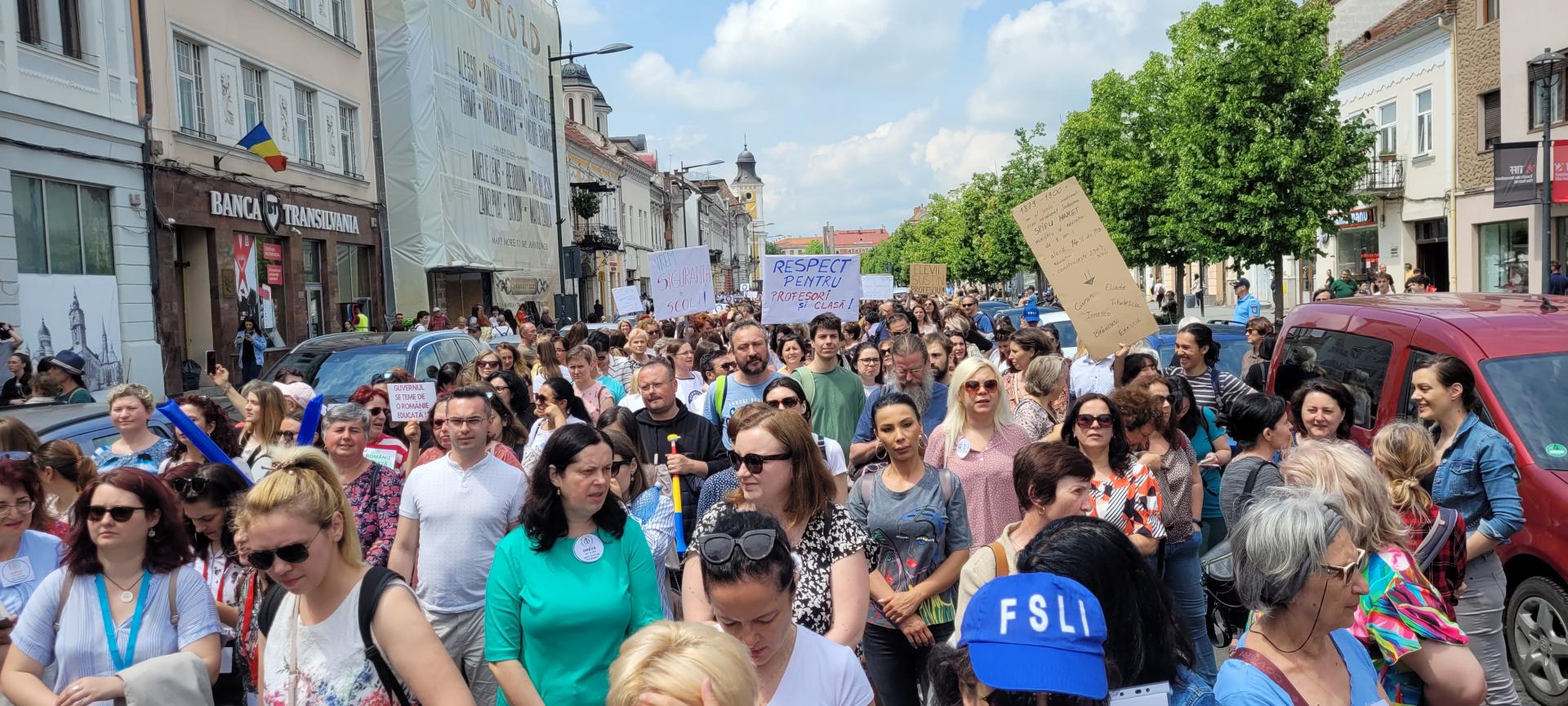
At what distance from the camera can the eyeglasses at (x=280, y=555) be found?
329 centimetres

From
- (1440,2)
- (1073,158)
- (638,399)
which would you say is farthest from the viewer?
(1073,158)

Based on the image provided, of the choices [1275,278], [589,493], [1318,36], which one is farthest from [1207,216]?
[589,493]

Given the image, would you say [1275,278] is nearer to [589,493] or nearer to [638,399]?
[638,399]

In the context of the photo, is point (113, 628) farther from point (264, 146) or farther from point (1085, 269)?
point (264, 146)

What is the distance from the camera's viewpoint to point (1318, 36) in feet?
87.2

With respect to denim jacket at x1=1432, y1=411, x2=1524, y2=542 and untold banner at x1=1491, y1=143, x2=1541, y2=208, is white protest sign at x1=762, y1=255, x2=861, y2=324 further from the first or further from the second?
untold banner at x1=1491, y1=143, x2=1541, y2=208

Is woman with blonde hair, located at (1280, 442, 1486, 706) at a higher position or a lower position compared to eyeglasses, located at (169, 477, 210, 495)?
lower

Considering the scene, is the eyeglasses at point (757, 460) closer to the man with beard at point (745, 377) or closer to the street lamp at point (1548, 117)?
the man with beard at point (745, 377)

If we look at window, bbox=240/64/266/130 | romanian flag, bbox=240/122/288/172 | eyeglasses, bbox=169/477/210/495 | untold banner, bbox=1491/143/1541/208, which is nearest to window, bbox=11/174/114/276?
romanian flag, bbox=240/122/288/172

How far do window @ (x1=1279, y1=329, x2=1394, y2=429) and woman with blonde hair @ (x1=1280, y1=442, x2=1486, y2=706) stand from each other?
10.7ft

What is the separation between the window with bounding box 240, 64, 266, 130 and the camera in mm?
23219

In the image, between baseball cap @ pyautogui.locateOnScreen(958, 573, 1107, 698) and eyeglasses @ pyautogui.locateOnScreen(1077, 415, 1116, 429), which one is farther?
eyeglasses @ pyautogui.locateOnScreen(1077, 415, 1116, 429)

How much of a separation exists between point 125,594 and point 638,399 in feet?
13.0

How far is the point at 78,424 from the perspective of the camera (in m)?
7.15
